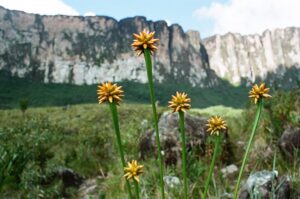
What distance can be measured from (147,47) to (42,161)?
1061cm

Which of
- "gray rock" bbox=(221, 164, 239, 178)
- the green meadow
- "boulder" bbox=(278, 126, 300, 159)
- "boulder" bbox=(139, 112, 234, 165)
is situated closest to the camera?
the green meadow

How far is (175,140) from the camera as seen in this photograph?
32.1 feet

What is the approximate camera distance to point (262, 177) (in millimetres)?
4598

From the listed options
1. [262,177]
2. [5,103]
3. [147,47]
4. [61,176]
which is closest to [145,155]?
[61,176]

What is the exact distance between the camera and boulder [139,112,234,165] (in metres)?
9.34

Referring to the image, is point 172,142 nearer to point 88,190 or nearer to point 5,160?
point 88,190

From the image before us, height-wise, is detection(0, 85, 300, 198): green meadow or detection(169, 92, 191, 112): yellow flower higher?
detection(169, 92, 191, 112): yellow flower

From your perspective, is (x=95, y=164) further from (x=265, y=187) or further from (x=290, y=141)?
(x=265, y=187)

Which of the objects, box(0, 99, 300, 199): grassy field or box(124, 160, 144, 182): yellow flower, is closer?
box(124, 160, 144, 182): yellow flower

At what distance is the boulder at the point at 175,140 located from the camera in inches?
368

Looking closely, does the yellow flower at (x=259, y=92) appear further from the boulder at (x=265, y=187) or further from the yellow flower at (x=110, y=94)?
the boulder at (x=265, y=187)

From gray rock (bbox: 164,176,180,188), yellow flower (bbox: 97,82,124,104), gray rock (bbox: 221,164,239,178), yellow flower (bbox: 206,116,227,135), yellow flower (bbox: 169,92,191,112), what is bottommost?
gray rock (bbox: 221,164,239,178)

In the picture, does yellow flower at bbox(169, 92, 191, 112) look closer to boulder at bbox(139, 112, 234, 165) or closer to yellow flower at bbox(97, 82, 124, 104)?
yellow flower at bbox(97, 82, 124, 104)

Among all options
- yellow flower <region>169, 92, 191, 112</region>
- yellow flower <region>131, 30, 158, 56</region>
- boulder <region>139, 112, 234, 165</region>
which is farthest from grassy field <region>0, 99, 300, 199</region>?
yellow flower <region>131, 30, 158, 56</region>
